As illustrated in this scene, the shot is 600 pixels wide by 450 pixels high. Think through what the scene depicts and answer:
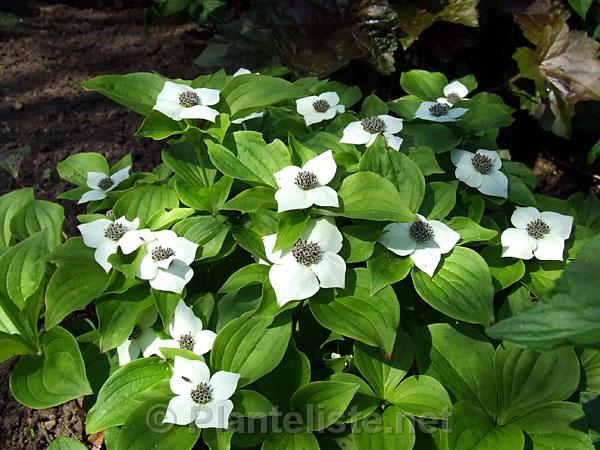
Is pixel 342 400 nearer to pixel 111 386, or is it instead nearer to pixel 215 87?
pixel 111 386

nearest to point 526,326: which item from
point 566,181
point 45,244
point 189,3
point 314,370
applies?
point 314,370

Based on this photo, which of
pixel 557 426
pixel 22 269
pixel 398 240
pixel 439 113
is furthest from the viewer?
pixel 439 113

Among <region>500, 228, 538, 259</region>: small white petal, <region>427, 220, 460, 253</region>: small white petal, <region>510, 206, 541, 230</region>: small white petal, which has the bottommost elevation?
<region>500, 228, 538, 259</region>: small white petal

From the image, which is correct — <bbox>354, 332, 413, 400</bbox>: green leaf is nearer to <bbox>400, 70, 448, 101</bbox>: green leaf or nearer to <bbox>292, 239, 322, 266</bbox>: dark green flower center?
<bbox>292, 239, 322, 266</bbox>: dark green flower center

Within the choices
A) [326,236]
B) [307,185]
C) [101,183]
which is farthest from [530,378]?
[101,183]

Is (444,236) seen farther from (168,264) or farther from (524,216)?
(168,264)

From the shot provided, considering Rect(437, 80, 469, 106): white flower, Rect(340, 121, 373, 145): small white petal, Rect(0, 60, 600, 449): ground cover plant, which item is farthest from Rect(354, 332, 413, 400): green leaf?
Rect(437, 80, 469, 106): white flower
